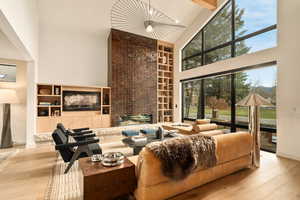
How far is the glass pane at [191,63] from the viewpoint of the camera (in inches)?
252

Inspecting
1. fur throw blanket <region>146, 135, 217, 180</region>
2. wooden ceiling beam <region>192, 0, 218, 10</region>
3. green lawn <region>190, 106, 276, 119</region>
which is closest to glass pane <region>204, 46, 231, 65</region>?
wooden ceiling beam <region>192, 0, 218, 10</region>

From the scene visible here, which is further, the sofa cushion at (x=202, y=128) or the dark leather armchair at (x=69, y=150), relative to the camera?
the sofa cushion at (x=202, y=128)

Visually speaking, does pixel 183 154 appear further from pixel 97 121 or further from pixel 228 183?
pixel 97 121

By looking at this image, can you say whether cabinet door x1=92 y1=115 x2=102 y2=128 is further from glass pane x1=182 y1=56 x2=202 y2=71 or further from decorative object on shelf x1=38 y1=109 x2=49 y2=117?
glass pane x1=182 y1=56 x2=202 y2=71

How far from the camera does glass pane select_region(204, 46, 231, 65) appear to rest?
515 cm

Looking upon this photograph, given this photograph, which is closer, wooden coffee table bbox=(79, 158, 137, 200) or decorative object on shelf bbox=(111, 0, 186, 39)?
wooden coffee table bbox=(79, 158, 137, 200)

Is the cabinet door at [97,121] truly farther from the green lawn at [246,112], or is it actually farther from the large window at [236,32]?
the large window at [236,32]

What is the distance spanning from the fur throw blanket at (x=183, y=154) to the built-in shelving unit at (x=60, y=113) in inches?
178

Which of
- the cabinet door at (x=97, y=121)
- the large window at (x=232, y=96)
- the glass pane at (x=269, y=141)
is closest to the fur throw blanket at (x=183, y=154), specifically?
the large window at (x=232, y=96)

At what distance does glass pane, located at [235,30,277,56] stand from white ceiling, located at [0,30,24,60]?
609 cm

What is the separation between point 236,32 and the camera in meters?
4.91

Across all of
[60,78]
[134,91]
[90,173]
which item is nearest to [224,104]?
[134,91]

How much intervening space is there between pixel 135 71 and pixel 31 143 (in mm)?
4320

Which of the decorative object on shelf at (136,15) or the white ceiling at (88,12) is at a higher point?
the white ceiling at (88,12)
